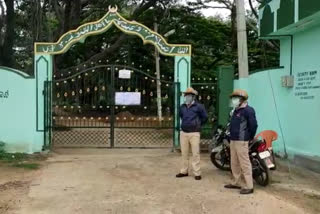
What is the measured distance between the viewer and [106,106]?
1358 centimetres

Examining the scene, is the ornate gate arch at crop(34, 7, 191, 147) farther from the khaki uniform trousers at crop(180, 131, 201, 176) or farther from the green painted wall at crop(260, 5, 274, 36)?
the khaki uniform trousers at crop(180, 131, 201, 176)

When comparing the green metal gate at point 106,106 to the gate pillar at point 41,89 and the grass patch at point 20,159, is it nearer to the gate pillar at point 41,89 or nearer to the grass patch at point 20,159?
the gate pillar at point 41,89

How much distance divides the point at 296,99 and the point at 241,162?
375 centimetres

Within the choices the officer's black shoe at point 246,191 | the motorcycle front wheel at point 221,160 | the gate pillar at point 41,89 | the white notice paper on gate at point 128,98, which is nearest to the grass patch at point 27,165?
the gate pillar at point 41,89

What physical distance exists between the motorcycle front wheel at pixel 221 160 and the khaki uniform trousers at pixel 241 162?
55.7 inches

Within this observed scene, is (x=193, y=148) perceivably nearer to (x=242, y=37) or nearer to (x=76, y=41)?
(x=242, y=37)

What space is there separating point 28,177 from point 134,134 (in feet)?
22.3

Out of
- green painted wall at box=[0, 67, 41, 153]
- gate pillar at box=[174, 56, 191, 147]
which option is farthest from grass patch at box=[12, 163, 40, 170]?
gate pillar at box=[174, 56, 191, 147]

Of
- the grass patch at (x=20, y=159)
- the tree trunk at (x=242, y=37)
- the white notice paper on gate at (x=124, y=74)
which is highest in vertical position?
the tree trunk at (x=242, y=37)

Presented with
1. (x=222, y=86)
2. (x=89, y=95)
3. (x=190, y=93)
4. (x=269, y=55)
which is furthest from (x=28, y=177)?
(x=269, y=55)

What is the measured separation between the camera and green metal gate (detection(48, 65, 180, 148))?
13453 millimetres

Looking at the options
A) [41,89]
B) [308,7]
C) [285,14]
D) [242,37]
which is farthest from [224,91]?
[41,89]

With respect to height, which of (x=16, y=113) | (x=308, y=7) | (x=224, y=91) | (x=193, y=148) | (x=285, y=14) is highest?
(x=285, y=14)

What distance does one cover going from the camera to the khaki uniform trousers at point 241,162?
8430 millimetres
